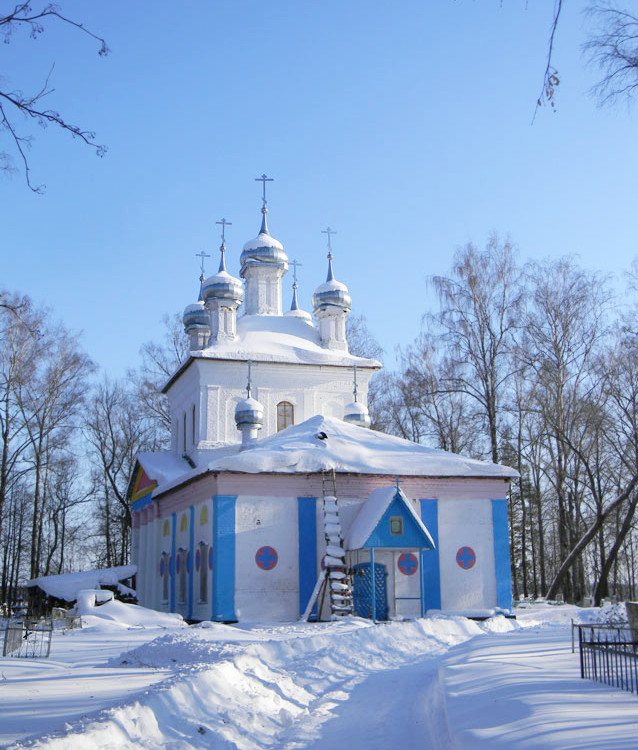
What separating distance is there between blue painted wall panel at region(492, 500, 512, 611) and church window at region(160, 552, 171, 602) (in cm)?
943

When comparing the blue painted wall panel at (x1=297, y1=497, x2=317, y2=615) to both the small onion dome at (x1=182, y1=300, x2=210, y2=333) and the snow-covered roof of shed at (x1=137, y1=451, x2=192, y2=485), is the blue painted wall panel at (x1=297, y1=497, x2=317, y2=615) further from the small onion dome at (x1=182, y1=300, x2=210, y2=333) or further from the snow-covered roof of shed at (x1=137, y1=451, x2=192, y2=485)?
the small onion dome at (x1=182, y1=300, x2=210, y2=333)

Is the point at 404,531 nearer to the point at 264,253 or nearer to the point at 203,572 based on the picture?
the point at 203,572

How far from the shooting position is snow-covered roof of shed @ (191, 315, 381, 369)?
2822cm

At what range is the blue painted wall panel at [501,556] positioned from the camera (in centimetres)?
2234

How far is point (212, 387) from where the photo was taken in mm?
28000

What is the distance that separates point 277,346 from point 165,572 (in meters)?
8.03

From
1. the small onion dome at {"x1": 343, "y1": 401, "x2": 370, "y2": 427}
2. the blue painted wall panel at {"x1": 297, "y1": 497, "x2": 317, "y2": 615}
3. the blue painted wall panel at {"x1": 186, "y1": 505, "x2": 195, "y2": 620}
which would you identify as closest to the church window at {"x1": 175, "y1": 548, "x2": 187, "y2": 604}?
the blue painted wall panel at {"x1": 186, "y1": 505, "x2": 195, "y2": 620}

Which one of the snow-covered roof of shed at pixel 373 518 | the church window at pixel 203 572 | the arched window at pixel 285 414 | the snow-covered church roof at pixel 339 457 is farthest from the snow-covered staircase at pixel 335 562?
the arched window at pixel 285 414

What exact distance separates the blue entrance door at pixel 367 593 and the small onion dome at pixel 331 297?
1163 cm

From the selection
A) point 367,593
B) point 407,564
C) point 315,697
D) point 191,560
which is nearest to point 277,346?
point 191,560

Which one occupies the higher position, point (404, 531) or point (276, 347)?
point (276, 347)

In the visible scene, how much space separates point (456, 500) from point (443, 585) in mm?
2170

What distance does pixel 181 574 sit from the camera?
24.1m

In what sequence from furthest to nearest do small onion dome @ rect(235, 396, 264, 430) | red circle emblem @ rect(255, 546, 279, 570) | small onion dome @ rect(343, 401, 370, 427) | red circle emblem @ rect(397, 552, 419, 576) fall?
small onion dome @ rect(343, 401, 370, 427) → small onion dome @ rect(235, 396, 264, 430) → red circle emblem @ rect(397, 552, 419, 576) → red circle emblem @ rect(255, 546, 279, 570)
